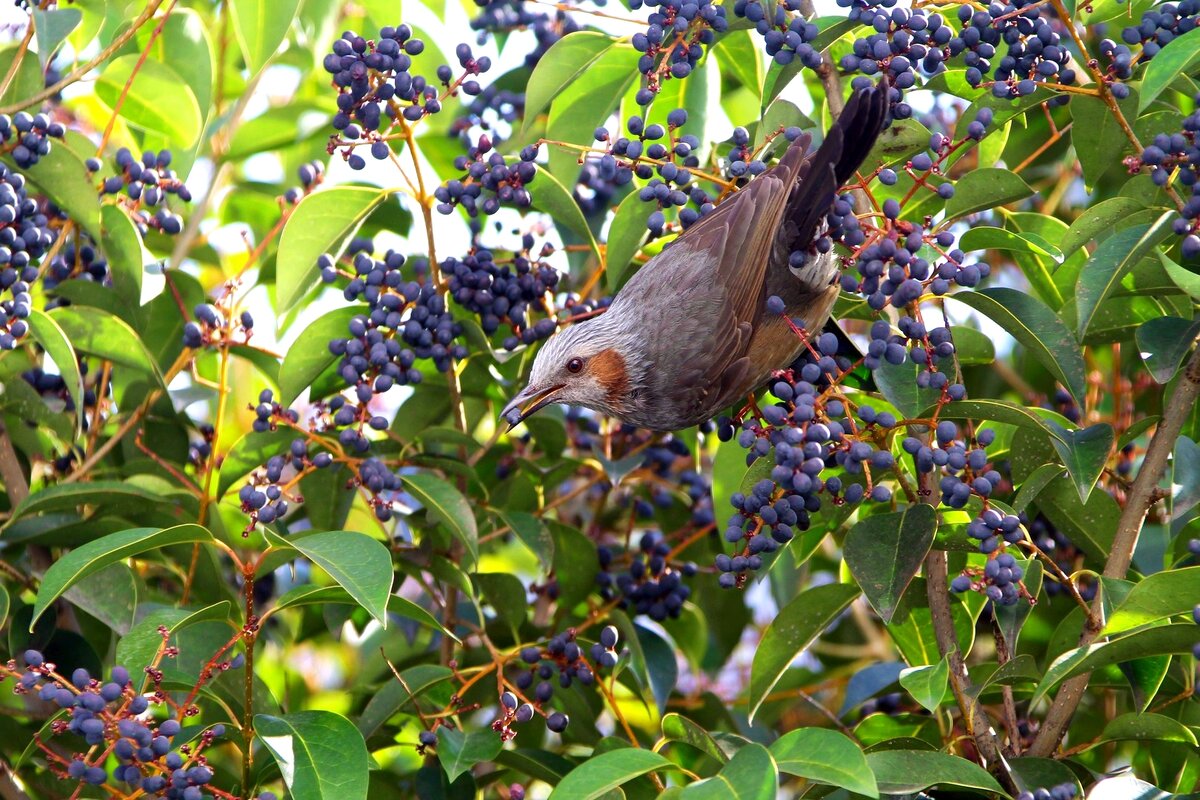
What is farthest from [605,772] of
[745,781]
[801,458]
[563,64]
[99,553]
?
[563,64]

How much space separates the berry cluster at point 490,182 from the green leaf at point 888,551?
1113 mm

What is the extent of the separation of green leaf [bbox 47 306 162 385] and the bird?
0.89 m

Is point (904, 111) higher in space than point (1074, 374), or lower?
higher

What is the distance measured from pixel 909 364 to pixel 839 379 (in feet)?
0.49

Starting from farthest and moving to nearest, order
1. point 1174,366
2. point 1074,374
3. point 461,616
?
point 461,616 < point 1074,374 < point 1174,366

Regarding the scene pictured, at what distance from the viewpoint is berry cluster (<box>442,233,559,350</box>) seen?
2.99 m

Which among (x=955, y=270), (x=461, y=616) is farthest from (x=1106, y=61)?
(x=461, y=616)

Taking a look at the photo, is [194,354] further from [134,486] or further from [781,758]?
[781,758]

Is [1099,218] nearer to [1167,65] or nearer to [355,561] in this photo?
[1167,65]

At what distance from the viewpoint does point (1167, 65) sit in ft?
7.19

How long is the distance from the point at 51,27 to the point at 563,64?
44.9 inches

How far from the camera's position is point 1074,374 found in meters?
2.44

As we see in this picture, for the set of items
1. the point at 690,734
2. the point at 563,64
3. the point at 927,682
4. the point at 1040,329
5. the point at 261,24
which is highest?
the point at 261,24

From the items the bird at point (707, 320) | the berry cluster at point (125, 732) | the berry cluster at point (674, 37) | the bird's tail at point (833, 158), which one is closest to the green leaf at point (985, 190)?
the bird's tail at point (833, 158)
